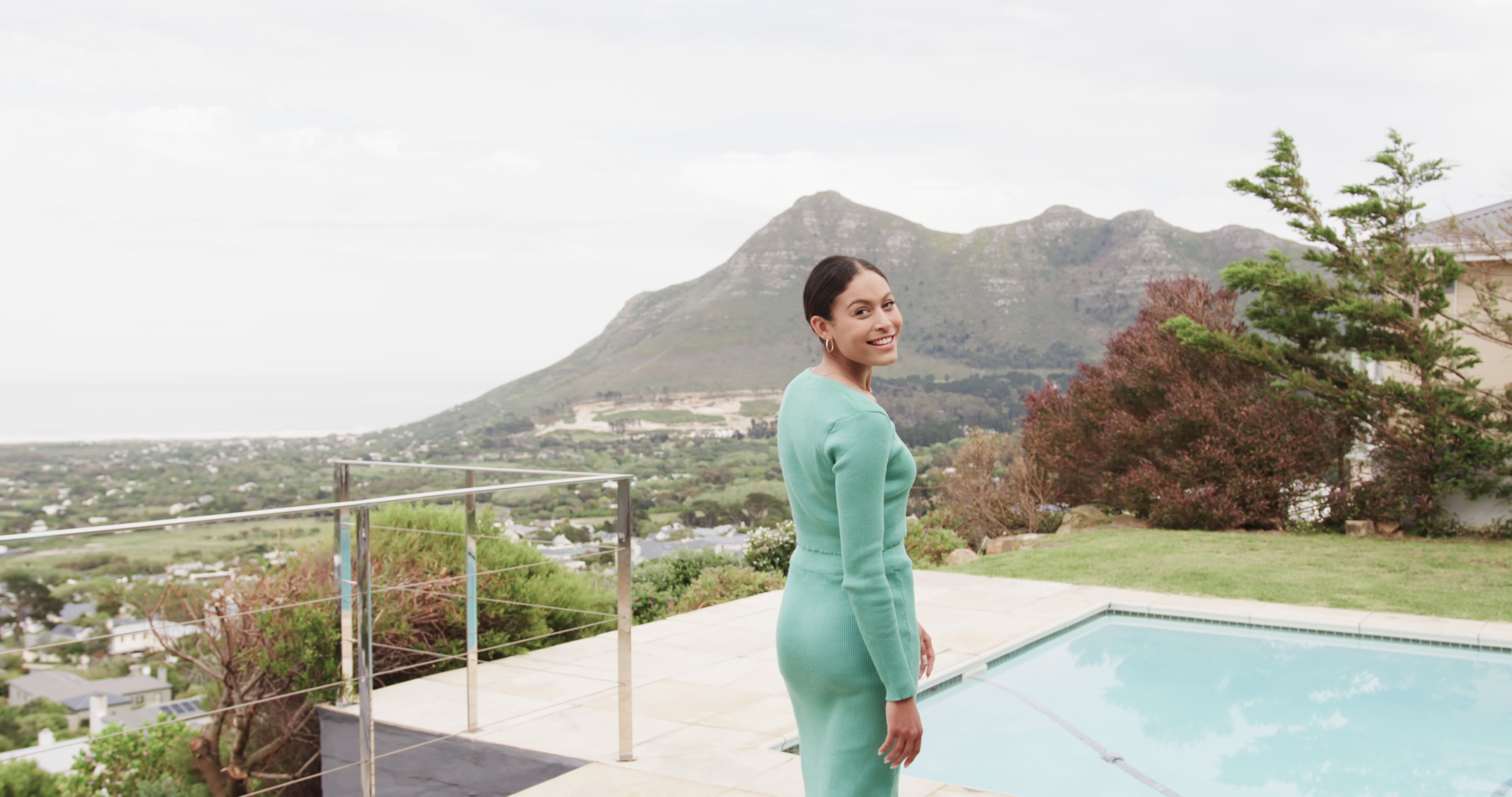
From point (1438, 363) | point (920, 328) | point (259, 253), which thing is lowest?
point (1438, 363)

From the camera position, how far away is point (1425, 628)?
5887 mm

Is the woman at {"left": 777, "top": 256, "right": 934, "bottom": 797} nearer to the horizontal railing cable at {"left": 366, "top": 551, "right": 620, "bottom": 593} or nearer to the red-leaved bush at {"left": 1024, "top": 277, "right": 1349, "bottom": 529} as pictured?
the horizontal railing cable at {"left": 366, "top": 551, "right": 620, "bottom": 593}

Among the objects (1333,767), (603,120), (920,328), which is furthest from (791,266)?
(1333,767)

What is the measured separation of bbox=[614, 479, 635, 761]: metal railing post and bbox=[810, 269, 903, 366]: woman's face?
72.7 inches

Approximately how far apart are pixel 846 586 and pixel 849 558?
0.17 ft

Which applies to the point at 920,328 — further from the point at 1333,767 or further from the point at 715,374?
the point at 1333,767

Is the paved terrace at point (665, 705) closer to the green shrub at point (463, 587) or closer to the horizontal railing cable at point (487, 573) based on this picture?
the green shrub at point (463, 587)

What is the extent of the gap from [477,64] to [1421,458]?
21132 millimetres

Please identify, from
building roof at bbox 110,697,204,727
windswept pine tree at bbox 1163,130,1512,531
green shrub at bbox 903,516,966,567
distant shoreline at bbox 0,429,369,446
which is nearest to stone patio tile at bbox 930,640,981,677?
building roof at bbox 110,697,204,727

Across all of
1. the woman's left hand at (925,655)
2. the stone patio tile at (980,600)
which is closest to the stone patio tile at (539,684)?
the woman's left hand at (925,655)

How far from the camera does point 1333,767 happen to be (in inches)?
176

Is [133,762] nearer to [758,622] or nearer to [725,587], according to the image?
[758,622]

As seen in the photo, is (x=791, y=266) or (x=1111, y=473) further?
(x=791, y=266)

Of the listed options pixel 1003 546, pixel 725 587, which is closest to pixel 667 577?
pixel 725 587
